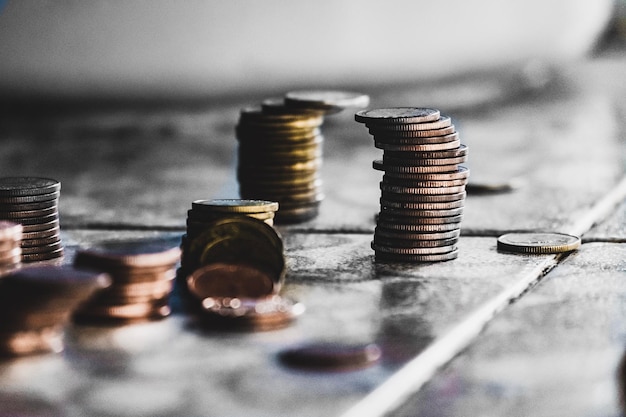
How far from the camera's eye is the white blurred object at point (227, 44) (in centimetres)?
693

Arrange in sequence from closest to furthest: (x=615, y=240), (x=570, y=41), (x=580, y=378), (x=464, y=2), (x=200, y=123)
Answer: (x=580, y=378) → (x=615, y=240) → (x=200, y=123) → (x=464, y=2) → (x=570, y=41)

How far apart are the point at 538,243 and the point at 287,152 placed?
0.99 meters

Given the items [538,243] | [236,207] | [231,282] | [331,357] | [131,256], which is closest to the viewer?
[331,357]

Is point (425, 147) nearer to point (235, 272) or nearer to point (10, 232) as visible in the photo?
point (235, 272)

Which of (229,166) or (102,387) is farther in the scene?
(229,166)

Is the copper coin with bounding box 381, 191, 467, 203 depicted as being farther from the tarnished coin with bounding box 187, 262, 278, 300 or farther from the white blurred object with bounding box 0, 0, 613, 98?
the white blurred object with bounding box 0, 0, 613, 98

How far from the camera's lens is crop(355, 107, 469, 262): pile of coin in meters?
2.95

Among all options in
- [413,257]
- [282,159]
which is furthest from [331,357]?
[282,159]

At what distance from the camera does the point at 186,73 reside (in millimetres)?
7344

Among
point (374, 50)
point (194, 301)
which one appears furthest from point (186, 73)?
point (194, 301)

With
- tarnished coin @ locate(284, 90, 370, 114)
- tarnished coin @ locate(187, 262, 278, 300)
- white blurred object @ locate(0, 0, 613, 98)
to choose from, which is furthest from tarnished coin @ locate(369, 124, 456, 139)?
white blurred object @ locate(0, 0, 613, 98)

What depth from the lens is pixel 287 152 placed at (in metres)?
3.76

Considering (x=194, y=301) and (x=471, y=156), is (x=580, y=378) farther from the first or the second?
(x=471, y=156)

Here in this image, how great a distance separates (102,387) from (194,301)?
529 mm
